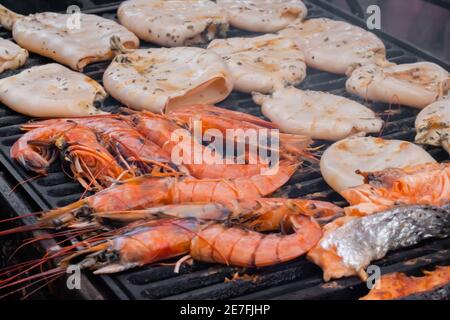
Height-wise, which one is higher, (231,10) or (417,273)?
(231,10)

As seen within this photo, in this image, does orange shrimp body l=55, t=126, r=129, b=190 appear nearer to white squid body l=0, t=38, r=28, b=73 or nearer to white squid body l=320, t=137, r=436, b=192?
white squid body l=320, t=137, r=436, b=192

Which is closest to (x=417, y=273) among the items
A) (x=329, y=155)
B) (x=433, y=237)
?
(x=433, y=237)

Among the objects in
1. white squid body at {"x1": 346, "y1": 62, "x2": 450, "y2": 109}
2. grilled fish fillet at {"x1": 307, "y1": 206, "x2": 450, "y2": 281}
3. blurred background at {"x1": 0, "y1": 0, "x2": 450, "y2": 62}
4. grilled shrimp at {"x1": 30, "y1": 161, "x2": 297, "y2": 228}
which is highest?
white squid body at {"x1": 346, "y1": 62, "x2": 450, "y2": 109}

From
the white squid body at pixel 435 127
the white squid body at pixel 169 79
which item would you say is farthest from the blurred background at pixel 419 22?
the white squid body at pixel 435 127

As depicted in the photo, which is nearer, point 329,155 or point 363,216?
point 363,216

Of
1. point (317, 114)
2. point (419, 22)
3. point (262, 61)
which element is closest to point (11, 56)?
point (262, 61)

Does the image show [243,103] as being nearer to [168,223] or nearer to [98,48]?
[98,48]

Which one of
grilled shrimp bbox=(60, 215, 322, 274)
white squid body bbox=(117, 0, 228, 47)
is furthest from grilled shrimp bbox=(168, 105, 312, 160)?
white squid body bbox=(117, 0, 228, 47)
